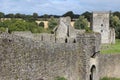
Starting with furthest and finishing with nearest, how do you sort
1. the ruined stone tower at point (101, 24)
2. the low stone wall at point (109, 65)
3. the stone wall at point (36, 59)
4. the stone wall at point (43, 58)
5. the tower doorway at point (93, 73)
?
the ruined stone tower at point (101, 24)
the low stone wall at point (109, 65)
the tower doorway at point (93, 73)
the stone wall at point (43, 58)
the stone wall at point (36, 59)

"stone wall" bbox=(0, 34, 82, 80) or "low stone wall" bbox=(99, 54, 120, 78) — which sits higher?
"stone wall" bbox=(0, 34, 82, 80)

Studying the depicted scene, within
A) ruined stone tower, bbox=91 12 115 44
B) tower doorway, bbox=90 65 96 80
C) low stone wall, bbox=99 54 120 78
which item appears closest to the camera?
tower doorway, bbox=90 65 96 80

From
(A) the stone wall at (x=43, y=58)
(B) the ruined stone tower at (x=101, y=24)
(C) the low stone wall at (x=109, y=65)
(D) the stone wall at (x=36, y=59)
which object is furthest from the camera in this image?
(B) the ruined stone tower at (x=101, y=24)

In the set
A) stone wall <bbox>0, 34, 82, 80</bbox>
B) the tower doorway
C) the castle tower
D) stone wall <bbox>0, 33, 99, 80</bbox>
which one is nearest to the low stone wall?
the tower doorway

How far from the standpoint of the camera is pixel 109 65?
33562 mm

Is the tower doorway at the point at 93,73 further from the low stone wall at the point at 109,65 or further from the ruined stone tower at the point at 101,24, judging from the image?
the ruined stone tower at the point at 101,24

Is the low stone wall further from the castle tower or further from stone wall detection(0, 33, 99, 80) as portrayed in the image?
the castle tower

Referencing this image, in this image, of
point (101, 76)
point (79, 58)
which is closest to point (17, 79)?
point (79, 58)

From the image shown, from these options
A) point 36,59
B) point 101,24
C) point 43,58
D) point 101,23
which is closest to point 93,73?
point 43,58

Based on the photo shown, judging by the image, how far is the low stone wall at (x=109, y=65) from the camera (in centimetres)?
3197

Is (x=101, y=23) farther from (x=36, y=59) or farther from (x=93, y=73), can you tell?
(x=36, y=59)

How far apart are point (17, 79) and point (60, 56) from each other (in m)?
5.49

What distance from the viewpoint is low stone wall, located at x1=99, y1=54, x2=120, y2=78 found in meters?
32.0

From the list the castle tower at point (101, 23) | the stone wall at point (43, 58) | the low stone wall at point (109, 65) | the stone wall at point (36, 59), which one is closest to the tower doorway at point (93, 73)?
the stone wall at point (43, 58)
